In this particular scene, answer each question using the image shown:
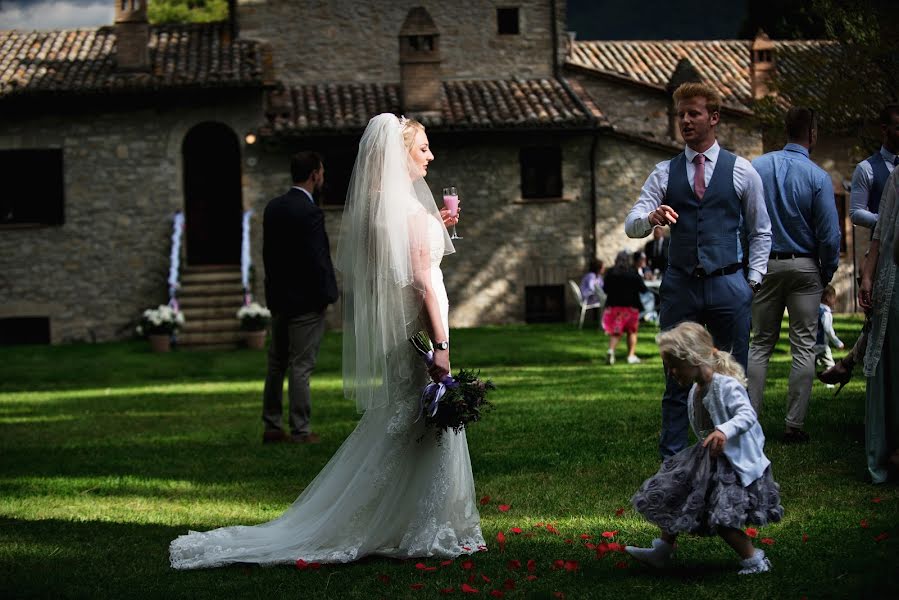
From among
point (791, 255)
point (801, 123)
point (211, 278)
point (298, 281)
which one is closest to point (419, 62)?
point (211, 278)

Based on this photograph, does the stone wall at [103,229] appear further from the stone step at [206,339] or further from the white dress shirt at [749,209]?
the white dress shirt at [749,209]

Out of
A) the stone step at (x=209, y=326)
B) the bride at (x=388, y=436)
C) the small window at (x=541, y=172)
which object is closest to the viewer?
the bride at (x=388, y=436)

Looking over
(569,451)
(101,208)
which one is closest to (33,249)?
(101,208)

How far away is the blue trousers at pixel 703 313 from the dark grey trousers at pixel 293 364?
3691 mm

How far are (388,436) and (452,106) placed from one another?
63.7 ft

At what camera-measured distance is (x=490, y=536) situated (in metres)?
6.15

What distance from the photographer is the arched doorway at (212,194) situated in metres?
24.7

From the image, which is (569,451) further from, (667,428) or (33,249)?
(33,249)

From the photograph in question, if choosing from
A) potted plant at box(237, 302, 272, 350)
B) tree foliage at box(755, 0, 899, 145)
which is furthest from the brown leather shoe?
potted plant at box(237, 302, 272, 350)

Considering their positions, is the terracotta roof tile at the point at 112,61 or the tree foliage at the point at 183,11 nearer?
the terracotta roof tile at the point at 112,61

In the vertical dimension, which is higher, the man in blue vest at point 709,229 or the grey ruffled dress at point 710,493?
the man in blue vest at point 709,229

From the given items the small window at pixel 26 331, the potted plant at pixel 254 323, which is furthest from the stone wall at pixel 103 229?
the potted plant at pixel 254 323

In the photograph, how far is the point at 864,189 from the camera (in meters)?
8.12

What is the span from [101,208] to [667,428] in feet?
63.4
